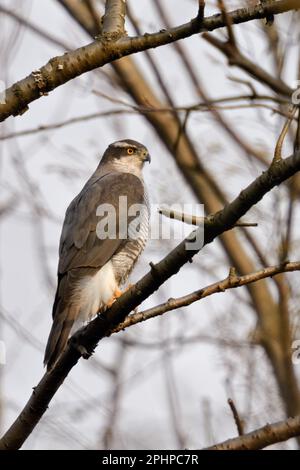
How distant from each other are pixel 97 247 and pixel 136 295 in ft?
6.12

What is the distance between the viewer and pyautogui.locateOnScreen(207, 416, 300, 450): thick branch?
9.66 feet

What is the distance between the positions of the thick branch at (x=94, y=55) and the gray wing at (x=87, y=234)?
181cm

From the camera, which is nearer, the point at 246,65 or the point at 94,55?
the point at 94,55

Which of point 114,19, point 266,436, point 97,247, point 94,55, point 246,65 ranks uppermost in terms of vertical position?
point 246,65

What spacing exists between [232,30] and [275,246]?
2.43 m

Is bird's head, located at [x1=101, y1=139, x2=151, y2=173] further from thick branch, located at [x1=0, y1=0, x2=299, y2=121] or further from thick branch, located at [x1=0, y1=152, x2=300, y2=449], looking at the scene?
thick branch, located at [x1=0, y1=0, x2=299, y2=121]

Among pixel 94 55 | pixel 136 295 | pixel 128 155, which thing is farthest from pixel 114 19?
pixel 128 155

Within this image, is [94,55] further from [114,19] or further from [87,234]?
[87,234]

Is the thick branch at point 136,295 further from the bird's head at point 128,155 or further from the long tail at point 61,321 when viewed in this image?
the bird's head at point 128,155

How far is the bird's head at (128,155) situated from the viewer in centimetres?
669

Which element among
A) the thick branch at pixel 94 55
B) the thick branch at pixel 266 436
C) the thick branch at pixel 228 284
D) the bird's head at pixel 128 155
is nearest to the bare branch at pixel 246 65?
the thick branch at pixel 94 55

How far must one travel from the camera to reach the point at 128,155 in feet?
22.1

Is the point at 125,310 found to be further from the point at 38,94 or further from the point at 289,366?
the point at 289,366
